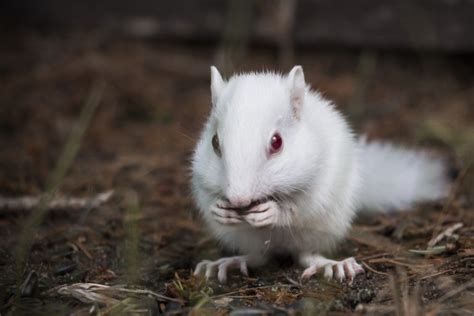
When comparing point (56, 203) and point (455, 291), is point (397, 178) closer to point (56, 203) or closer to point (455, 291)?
point (455, 291)

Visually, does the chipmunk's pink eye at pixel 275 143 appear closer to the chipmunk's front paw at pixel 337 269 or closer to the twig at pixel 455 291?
the chipmunk's front paw at pixel 337 269

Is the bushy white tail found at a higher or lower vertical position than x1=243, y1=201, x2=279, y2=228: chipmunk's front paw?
higher

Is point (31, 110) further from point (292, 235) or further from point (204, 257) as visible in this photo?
point (292, 235)

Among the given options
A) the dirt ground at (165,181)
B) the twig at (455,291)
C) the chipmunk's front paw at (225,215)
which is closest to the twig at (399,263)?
the dirt ground at (165,181)

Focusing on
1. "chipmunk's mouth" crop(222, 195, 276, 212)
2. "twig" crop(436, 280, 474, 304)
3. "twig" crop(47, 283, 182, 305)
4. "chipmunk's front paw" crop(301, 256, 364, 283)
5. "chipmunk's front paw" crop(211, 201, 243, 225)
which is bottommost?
"twig" crop(47, 283, 182, 305)

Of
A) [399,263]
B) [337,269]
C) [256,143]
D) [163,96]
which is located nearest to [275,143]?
[256,143]

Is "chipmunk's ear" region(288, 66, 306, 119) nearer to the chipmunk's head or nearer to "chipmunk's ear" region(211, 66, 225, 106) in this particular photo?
the chipmunk's head

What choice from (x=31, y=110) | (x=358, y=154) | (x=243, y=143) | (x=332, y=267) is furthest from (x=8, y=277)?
(x=31, y=110)

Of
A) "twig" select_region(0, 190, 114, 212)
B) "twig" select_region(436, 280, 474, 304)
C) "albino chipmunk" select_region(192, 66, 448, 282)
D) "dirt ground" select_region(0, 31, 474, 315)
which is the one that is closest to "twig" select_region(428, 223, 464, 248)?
"dirt ground" select_region(0, 31, 474, 315)
